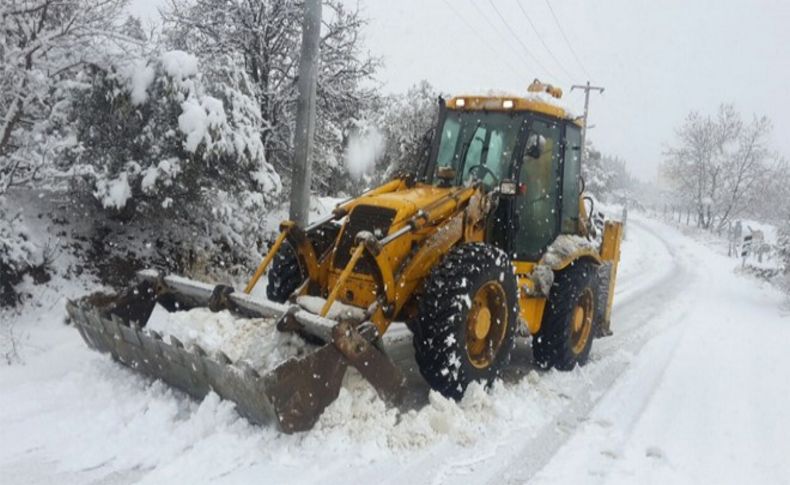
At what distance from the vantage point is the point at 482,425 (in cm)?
413

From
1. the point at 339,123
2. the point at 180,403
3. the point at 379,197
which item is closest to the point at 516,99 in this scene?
the point at 379,197

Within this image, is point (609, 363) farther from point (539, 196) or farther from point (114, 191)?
point (114, 191)

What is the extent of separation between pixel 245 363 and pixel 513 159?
10.0ft

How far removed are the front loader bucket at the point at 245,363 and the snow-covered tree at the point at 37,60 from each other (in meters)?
2.04

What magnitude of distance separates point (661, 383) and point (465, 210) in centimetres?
257

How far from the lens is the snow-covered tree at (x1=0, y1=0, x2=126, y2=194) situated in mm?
5480

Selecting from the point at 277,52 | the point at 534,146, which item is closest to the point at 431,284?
the point at 534,146

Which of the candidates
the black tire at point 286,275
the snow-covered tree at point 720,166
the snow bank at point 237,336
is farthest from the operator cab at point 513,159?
the snow-covered tree at point 720,166

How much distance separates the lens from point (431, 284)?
168 inches

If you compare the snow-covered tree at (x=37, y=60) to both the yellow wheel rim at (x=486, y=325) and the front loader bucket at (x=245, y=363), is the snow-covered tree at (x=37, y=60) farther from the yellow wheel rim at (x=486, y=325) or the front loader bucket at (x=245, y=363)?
the yellow wheel rim at (x=486, y=325)

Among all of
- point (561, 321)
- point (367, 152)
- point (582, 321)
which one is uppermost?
point (367, 152)

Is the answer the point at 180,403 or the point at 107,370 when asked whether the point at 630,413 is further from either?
the point at 107,370

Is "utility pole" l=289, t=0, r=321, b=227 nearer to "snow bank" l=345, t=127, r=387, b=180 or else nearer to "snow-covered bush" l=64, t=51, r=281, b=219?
"snow-covered bush" l=64, t=51, r=281, b=219

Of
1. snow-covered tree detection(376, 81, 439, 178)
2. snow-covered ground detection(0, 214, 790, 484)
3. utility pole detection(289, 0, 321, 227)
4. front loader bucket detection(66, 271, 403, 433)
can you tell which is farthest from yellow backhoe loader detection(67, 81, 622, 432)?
snow-covered tree detection(376, 81, 439, 178)
